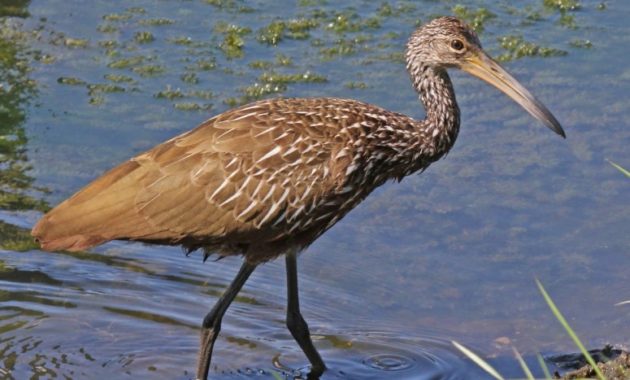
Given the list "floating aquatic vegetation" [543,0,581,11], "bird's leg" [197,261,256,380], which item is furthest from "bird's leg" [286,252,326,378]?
"floating aquatic vegetation" [543,0,581,11]

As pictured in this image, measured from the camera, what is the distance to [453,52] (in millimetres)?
7133

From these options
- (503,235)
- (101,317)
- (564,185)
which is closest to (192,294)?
(101,317)

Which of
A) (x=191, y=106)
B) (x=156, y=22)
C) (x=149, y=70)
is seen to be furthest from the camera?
(x=156, y=22)

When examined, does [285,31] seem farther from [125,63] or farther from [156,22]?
[125,63]

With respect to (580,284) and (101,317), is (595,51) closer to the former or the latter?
(580,284)

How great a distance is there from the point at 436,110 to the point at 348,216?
1619 mm

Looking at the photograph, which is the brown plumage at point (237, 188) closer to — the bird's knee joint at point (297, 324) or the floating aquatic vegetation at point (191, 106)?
the bird's knee joint at point (297, 324)

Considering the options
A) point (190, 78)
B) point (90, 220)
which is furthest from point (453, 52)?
point (190, 78)

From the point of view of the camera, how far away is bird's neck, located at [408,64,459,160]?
7094 mm

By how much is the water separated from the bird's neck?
42.4 inches

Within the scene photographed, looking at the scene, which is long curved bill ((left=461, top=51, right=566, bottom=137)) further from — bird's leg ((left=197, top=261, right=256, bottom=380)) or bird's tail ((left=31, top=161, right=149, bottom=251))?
bird's tail ((left=31, top=161, right=149, bottom=251))

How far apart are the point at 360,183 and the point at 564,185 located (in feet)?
7.47

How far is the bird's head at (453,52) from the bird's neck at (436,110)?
1.6 inches

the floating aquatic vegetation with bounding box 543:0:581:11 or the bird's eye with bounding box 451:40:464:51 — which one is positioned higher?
the bird's eye with bounding box 451:40:464:51
